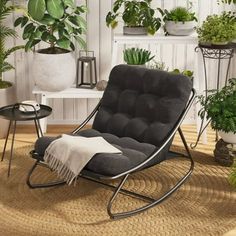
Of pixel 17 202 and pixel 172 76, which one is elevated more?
pixel 172 76

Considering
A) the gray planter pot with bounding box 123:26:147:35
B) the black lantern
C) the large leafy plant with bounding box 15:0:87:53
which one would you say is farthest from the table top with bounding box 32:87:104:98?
the gray planter pot with bounding box 123:26:147:35

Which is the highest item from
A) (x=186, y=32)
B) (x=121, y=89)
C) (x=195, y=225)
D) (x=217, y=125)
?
(x=186, y=32)

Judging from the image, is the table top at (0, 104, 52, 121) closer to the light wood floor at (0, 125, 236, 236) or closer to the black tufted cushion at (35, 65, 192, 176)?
the black tufted cushion at (35, 65, 192, 176)

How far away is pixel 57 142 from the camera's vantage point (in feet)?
12.3

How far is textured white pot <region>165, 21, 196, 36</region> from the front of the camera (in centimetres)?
498

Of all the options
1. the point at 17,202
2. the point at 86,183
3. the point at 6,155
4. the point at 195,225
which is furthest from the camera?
the point at 6,155

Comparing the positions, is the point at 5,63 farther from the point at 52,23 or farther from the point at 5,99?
the point at 52,23

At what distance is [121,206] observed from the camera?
3787 mm

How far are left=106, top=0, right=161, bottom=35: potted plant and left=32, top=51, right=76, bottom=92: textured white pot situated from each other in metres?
0.52

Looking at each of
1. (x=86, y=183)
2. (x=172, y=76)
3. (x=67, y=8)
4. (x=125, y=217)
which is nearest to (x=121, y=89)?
(x=172, y=76)

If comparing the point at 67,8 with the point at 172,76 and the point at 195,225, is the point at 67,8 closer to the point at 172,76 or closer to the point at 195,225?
the point at 172,76

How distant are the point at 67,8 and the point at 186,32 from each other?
1.13m

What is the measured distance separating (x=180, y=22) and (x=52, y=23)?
108 cm

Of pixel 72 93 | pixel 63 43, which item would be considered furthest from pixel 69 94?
pixel 63 43
